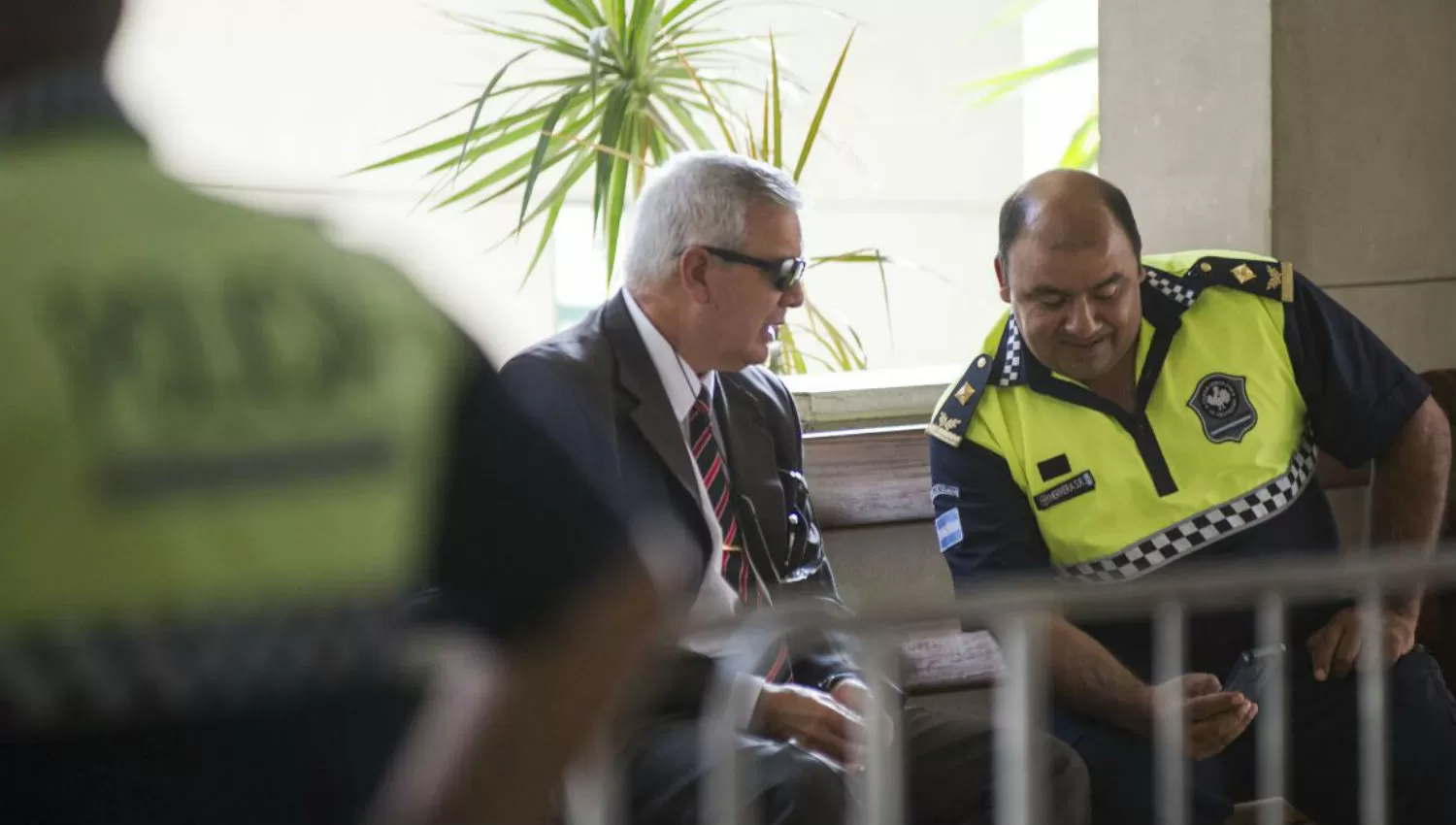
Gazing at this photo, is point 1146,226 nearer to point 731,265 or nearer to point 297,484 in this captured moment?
point 731,265

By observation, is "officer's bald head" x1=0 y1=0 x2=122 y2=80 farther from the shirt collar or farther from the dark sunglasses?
the dark sunglasses

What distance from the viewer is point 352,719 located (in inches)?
28.0

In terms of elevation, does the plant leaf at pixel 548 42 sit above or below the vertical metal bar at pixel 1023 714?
above

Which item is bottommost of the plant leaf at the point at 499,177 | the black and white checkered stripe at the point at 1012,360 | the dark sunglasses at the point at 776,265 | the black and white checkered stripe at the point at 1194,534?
the black and white checkered stripe at the point at 1194,534

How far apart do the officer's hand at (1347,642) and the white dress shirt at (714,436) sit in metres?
0.87

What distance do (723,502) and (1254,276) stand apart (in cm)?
97

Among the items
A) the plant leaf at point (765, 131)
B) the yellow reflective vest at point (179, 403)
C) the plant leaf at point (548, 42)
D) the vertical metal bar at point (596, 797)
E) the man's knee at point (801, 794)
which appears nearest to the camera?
the yellow reflective vest at point (179, 403)

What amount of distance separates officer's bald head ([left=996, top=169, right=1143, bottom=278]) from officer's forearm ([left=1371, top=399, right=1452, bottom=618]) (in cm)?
53

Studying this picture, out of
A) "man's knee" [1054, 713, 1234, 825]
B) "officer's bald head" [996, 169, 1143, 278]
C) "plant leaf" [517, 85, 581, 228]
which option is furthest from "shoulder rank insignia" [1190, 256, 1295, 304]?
"plant leaf" [517, 85, 581, 228]

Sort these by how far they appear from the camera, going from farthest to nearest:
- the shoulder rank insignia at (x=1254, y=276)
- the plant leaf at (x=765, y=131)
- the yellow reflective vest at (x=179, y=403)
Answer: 1. the plant leaf at (x=765, y=131)
2. the shoulder rank insignia at (x=1254, y=276)
3. the yellow reflective vest at (x=179, y=403)

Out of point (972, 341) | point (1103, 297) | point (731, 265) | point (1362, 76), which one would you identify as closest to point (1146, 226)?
point (1362, 76)

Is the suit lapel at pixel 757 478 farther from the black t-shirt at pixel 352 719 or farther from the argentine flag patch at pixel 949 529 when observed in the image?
the black t-shirt at pixel 352 719

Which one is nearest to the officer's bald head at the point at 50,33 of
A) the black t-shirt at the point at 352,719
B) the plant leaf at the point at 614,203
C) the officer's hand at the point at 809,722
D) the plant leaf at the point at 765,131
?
the black t-shirt at the point at 352,719

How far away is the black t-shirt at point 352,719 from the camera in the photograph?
69 centimetres
